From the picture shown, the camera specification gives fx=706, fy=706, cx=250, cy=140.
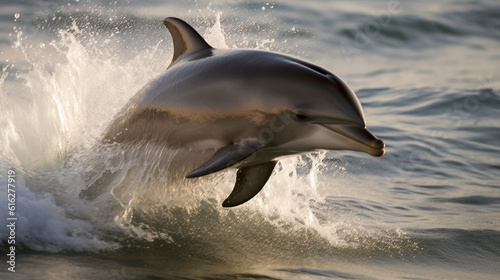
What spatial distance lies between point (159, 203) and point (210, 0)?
9.38m

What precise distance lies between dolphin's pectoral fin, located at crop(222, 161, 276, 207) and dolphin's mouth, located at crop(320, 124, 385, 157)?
779mm

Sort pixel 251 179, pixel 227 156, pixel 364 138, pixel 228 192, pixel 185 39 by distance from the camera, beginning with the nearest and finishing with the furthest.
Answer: pixel 364 138, pixel 227 156, pixel 251 179, pixel 185 39, pixel 228 192

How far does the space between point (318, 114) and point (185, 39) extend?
1.70 m

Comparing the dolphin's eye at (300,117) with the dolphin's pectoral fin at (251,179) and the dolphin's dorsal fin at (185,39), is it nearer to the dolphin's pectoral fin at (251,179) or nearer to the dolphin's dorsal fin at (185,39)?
the dolphin's pectoral fin at (251,179)

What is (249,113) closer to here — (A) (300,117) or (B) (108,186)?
(A) (300,117)

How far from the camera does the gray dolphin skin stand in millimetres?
4359

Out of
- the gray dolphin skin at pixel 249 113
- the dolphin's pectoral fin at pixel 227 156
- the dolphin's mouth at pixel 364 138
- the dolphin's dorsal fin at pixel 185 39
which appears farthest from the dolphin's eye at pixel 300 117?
the dolphin's dorsal fin at pixel 185 39

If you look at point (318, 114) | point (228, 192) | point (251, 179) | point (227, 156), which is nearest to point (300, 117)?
point (318, 114)

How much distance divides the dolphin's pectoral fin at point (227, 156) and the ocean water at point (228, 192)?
0.69 m

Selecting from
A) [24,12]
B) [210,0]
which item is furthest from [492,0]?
[24,12]

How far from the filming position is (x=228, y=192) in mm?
6070

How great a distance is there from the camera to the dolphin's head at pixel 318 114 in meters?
4.28

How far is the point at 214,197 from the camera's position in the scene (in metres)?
6.01

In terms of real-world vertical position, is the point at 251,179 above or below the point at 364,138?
below
